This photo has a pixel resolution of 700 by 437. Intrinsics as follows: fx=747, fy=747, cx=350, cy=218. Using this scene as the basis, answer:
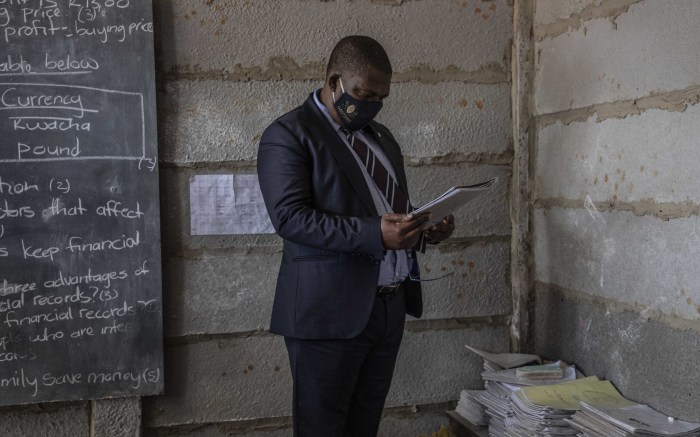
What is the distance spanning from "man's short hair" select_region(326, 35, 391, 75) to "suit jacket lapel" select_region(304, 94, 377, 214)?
6.1 inches

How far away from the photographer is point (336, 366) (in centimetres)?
212

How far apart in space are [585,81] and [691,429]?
1215 mm

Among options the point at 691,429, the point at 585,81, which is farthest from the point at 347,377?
the point at 585,81

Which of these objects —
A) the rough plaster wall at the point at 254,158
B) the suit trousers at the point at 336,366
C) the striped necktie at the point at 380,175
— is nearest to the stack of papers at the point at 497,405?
the rough plaster wall at the point at 254,158

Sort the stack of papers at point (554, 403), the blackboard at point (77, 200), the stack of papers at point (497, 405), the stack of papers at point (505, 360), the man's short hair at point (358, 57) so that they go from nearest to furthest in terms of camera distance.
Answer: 1. the man's short hair at point (358, 57)
2. the stack of papers at point (554, 403)
3. the blackboard at point (77, 200)
4. the stack of papers at point (497, 405)
5. the stack of papers at point (505, 360)

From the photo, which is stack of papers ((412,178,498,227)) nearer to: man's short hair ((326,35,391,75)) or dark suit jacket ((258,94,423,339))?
dark suit jacket ((258,94,423,339))

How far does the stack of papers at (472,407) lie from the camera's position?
114 inches

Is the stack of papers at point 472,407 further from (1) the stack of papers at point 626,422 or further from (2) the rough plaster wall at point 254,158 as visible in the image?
(1) the stack of papers at point 626,422

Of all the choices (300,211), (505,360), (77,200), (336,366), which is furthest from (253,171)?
(505,360)

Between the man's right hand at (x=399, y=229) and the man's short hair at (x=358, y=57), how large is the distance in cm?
45

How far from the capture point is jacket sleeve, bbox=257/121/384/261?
201cm

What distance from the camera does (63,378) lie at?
2641 mm

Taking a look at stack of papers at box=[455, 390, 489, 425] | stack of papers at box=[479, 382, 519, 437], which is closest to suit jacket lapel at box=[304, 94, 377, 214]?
stack of papers at box=[479, 382, 519, 437]

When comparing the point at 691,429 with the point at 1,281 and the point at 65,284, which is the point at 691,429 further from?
the point at 1,281
